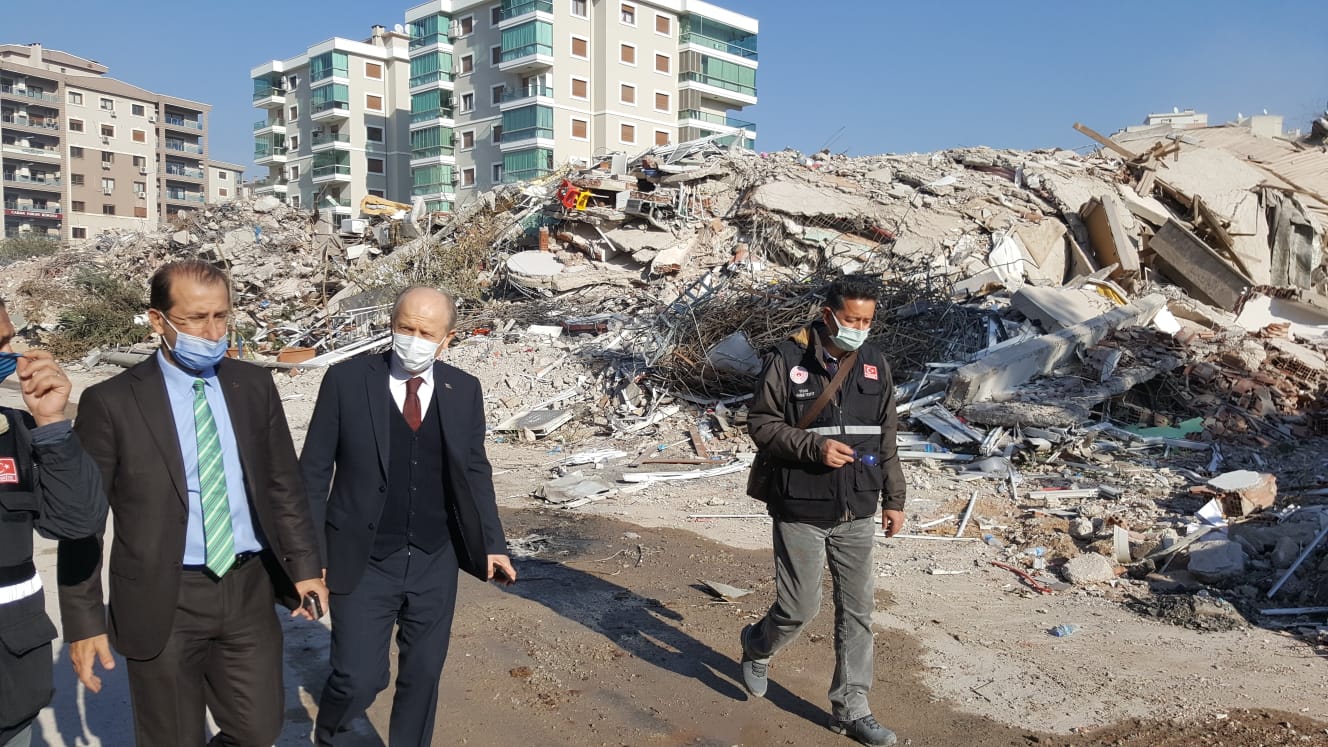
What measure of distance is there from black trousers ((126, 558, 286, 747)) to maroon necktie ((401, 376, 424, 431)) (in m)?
0.63

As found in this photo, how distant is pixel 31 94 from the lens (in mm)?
66312

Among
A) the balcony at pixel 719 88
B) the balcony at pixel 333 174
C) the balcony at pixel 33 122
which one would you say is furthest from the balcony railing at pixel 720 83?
the balcony at pixel 33 122

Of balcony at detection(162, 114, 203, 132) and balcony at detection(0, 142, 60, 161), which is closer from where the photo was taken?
balcony at detection(0, 142, 60, 161)

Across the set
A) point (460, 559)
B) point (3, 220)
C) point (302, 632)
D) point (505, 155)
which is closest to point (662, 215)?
point (302, 632)

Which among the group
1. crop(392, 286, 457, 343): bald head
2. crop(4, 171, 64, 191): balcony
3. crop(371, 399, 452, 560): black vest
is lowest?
crop(371, 399, 452, 560): black vest

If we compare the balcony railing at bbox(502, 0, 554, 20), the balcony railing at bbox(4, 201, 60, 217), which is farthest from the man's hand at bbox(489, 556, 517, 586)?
the balcony railing at bbox(4, 201, 60, 217)

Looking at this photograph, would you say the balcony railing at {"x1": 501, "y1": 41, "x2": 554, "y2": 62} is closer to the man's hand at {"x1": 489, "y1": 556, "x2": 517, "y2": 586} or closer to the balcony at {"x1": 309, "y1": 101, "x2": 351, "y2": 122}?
the balcony at {"x1": 309, "y1": 101, "x2": 351, "y2": 122}

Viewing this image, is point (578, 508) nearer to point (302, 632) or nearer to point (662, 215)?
point (302, 632)

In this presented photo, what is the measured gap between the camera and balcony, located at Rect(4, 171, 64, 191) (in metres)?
64.8

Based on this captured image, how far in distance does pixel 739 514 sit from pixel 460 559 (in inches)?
178

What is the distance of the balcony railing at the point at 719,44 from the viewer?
57125 mm

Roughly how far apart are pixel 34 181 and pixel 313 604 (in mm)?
79325

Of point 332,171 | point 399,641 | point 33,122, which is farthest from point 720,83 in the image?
point 399,641

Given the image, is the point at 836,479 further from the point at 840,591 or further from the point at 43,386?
the point at 43,386
